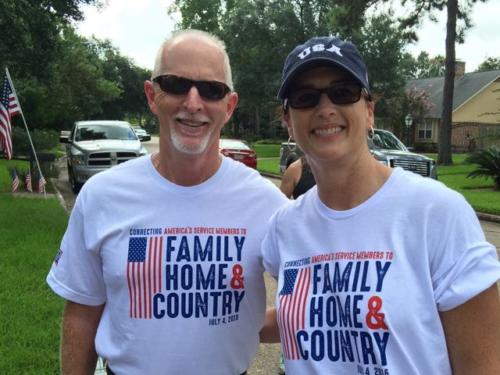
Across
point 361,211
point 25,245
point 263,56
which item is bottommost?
point 25,245

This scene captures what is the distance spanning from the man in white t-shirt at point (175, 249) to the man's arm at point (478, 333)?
29.6 inches

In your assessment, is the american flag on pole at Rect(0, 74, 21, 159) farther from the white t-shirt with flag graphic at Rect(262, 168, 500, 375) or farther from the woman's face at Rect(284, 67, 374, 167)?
the white t-shirt with flag graphic at Rect(262, 168, 500, 375)

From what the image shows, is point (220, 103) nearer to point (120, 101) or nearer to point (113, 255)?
point (113, 255)

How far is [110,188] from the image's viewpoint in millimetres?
2035

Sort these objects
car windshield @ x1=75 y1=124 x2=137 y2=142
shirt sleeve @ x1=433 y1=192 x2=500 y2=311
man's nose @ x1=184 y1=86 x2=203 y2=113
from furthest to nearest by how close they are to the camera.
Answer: car windshield @ x1=75 y1=124 x2=137 y2=142 → man's nose @ x1=184 y1=86 x2=203 y2=113 → shirt sleeve @ x1=433 y1=192 x2=500 y2=311

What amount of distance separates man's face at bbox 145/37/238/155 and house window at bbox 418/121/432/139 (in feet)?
142

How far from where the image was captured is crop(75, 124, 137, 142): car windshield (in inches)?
598

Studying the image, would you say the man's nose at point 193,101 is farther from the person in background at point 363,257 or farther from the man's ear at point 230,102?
the person in background at point 363,257

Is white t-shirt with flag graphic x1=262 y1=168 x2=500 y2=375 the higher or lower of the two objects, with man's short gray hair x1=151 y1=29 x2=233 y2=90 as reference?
lower

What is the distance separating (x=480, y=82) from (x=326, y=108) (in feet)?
152

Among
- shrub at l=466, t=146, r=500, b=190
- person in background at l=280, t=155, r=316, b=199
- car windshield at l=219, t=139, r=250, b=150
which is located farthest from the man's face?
car windshield at l=219, t=139, r=250, b=150

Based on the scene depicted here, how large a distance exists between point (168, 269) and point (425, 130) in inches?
1742

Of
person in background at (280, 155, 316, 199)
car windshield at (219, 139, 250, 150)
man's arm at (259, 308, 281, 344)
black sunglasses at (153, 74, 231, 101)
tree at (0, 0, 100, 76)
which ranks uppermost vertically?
tree at (0, 0, 100, 76)

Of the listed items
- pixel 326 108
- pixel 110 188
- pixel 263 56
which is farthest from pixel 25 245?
pixel 263 56
